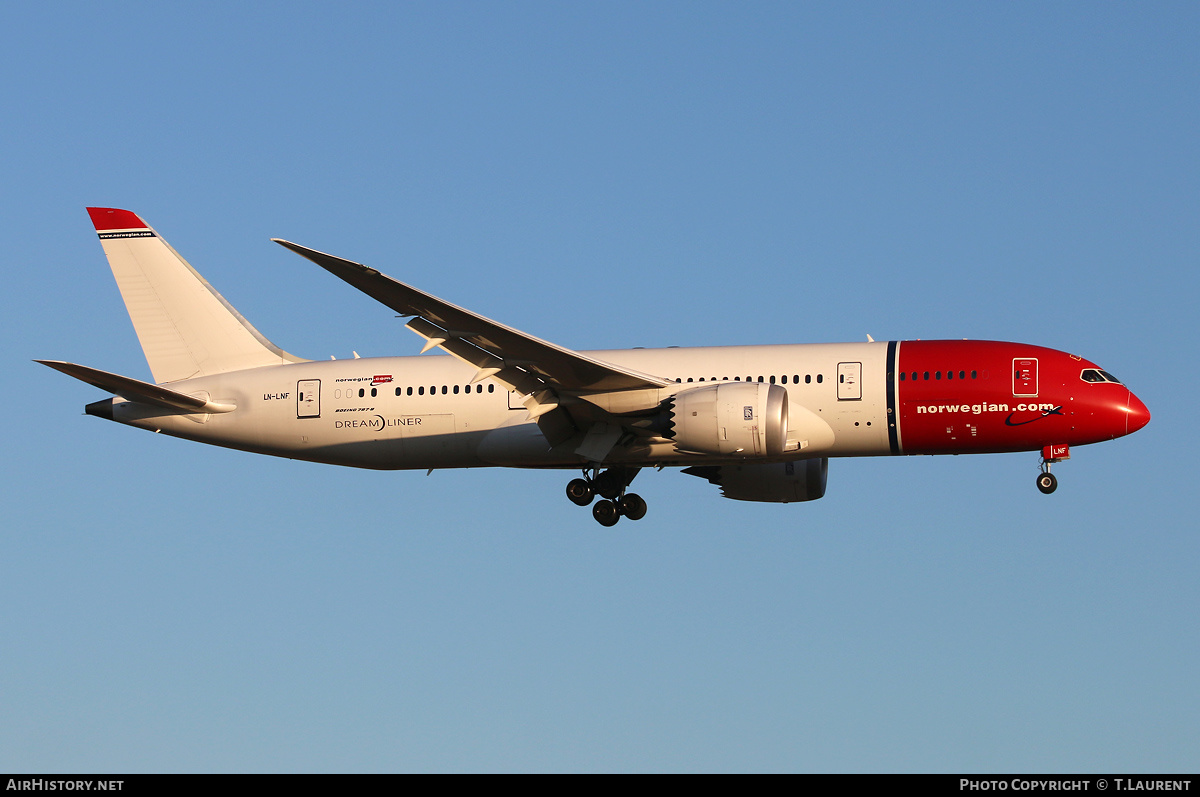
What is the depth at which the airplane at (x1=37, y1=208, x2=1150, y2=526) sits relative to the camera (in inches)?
1291

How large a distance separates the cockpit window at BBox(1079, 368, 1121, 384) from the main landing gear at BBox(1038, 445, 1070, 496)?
1703mm

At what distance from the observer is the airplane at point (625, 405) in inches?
1291

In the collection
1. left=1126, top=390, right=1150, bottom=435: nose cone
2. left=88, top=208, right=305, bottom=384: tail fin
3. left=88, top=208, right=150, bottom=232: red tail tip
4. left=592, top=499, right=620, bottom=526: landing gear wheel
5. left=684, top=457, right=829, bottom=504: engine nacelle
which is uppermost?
left=88, top=208, right=150, bottom=232: red tail tip

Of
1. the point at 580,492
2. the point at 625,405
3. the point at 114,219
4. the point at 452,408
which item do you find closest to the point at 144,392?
the point at 114,219

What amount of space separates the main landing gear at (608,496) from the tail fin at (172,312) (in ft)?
30.4

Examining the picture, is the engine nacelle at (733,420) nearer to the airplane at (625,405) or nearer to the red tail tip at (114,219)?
the airplane at (625,405)

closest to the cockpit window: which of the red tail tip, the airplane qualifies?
the airplane

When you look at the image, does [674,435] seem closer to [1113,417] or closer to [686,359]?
[686,359]

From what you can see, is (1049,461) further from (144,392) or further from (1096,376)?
A: (144,392)

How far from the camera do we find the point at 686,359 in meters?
35.7

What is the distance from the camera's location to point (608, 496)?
3669 cm

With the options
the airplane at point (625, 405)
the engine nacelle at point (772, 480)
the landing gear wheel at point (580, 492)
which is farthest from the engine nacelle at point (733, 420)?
the engine nacelle at point (772, 480)

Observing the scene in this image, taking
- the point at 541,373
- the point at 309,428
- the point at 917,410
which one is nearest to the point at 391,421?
the point at 309,428

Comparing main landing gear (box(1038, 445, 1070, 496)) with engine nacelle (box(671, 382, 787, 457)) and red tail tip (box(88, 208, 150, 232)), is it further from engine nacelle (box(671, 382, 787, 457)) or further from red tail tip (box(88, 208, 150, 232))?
red tail tip (box(88, 208, 150, 232))
